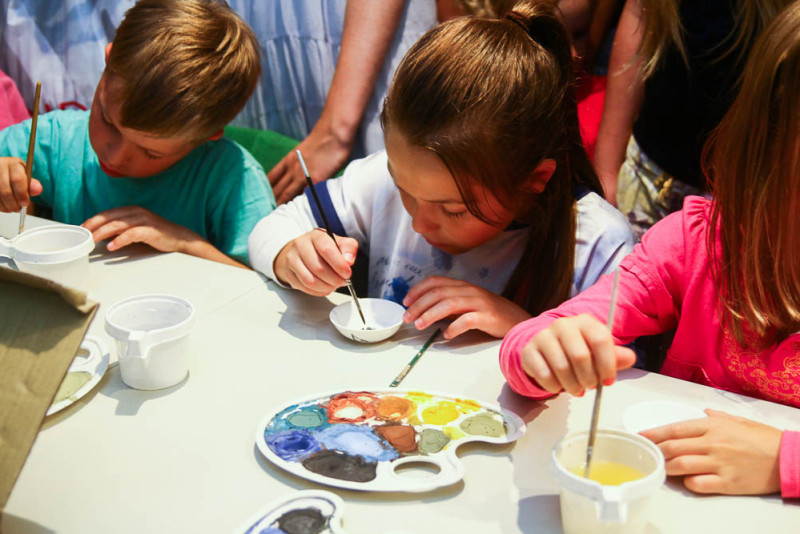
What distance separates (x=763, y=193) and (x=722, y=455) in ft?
1.08

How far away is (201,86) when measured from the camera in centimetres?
149

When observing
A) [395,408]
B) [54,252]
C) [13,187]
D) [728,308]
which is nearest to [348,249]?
[395,408]

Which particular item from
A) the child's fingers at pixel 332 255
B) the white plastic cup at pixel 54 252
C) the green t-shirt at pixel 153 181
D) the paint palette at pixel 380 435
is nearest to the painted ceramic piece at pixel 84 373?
the white plastic cup at pixel 54 252

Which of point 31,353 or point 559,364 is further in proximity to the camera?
point 559,364

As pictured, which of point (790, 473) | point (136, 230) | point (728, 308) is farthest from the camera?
point (136, 230)

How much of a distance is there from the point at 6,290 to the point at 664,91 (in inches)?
55.8

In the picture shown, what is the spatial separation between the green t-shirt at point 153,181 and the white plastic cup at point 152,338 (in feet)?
2.18

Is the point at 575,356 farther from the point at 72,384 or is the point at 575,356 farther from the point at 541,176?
the point at 72,384

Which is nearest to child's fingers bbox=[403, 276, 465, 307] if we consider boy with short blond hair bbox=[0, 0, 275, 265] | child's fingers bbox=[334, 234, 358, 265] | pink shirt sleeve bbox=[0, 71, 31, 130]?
child's fingers bbox=[334, 234, 358, 265]

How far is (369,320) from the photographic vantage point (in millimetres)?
1121

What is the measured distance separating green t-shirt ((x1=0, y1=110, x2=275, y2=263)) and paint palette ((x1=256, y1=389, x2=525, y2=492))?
2.78 feet

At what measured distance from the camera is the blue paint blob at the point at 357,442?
31.9 inches

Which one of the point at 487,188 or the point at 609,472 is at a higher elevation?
the point at 487,188

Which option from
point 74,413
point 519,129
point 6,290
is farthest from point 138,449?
point 519,129
